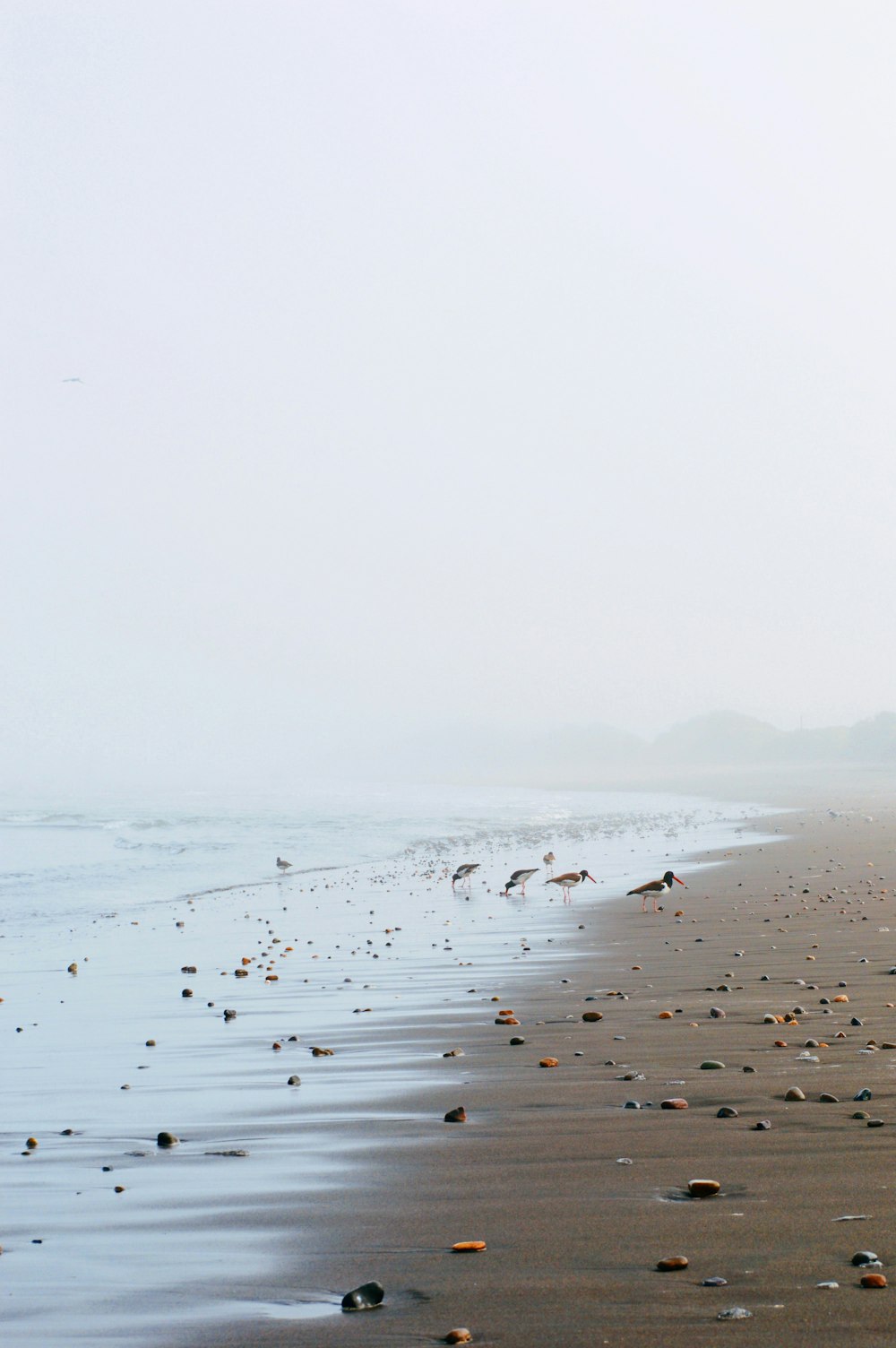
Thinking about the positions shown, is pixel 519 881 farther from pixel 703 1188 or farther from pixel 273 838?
pixel 703 1188

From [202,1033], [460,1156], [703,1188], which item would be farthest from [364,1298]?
[202,1033]

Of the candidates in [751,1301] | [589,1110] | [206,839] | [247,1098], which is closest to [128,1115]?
[247,1098]

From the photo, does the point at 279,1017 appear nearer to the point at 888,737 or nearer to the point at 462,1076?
the point at 462,1076

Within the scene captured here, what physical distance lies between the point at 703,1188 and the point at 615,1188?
0.39 meters

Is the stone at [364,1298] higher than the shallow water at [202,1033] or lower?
higher

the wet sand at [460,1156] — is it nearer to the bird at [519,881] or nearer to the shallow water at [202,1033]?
the shallow water at [202,1033]

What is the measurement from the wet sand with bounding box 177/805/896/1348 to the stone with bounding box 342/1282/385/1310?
4cm

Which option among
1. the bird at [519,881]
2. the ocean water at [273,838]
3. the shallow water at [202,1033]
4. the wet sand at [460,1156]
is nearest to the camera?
the wet sand at [460,1156]

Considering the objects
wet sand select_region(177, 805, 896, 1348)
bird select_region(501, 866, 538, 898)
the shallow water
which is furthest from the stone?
bird select_region(501, 866, 538, 898)

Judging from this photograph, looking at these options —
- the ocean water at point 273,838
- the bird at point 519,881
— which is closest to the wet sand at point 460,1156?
the bird at point 519,881

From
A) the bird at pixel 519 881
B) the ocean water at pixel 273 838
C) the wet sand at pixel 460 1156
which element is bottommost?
the ocean water at pixel 273 838

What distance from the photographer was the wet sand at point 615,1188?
3.84 meters

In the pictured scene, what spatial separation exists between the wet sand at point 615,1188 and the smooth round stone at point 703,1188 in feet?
0.12

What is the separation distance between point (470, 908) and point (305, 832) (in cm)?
2093
